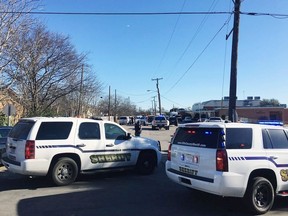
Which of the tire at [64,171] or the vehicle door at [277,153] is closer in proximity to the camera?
the vehicle door at [277,153]

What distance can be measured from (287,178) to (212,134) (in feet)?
6.21

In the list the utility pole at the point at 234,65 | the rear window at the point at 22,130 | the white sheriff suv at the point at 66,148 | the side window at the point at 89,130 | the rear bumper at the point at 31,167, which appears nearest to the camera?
the rear bumper at the point at 31,167

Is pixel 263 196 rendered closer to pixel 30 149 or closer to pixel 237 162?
pixel 237 162

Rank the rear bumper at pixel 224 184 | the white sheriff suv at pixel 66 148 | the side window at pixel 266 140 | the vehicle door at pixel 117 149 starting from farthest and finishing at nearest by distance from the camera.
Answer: the vehicle door at pixel 117 149, the white sheriff suv at pixel 66 148, the side window at pixel 266 140, the rear bumper at pixel 224 184

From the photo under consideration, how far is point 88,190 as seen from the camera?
9305 mm

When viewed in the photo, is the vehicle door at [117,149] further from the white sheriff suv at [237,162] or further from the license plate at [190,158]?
the license plate at [190,158]

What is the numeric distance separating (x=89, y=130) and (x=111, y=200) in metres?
2.92

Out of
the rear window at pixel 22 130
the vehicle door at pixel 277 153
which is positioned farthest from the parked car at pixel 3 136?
the vehicle door at pixel 277 153

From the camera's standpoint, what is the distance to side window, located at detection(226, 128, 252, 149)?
23.8 ft

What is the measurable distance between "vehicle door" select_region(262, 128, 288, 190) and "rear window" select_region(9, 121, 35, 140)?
578 centimetres

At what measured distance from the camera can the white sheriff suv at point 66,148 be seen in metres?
9.50

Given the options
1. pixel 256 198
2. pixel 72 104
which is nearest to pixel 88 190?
pixel 256 198

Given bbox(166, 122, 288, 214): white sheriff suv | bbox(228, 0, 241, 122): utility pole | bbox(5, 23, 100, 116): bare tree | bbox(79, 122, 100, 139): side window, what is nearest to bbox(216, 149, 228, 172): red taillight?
bbox(166, 122, 288, 214): white sheriff suv

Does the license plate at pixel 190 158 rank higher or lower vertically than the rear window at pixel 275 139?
lower
